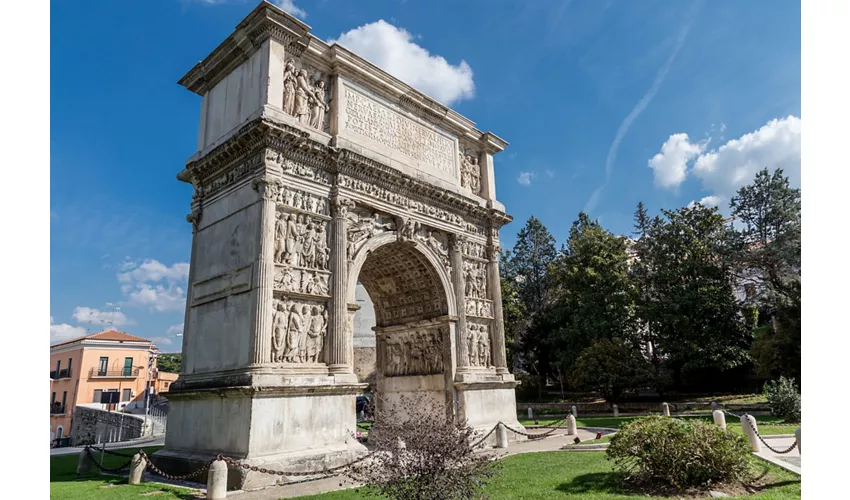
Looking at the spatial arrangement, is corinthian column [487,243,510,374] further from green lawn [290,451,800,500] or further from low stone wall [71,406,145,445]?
low stone wall [71,406,145,445]

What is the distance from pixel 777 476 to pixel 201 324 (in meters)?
12.0

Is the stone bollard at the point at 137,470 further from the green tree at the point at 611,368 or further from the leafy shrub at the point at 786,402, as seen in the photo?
the green tree at the point at 611,368

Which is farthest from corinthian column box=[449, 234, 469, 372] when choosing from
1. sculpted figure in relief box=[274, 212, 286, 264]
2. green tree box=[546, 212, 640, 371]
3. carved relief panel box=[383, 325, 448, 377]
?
green tree box=[546, 212, 640, 371]

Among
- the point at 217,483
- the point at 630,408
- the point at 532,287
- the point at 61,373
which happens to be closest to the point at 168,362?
the point at 61,373

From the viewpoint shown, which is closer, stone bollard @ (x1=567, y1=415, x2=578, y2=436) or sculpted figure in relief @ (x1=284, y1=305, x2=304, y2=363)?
sculpted figure in relief @ (x1=284, y1=305, x2=304, y2=363)

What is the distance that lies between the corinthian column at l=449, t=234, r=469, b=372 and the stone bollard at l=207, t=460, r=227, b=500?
27.5ft

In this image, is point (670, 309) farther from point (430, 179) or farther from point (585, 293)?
point (430, 179)

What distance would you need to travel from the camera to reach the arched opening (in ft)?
52.5

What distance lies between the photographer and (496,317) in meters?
17.8

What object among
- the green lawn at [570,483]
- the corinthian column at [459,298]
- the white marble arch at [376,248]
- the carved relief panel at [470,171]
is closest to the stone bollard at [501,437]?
the corinthian column at [459,298]

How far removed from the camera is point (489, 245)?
60.1 ft

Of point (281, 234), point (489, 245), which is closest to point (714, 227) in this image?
point (489, 245)

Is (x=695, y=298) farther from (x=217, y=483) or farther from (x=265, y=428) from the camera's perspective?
(x=217, y=483)

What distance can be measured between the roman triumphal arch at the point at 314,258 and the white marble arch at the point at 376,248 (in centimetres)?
5
